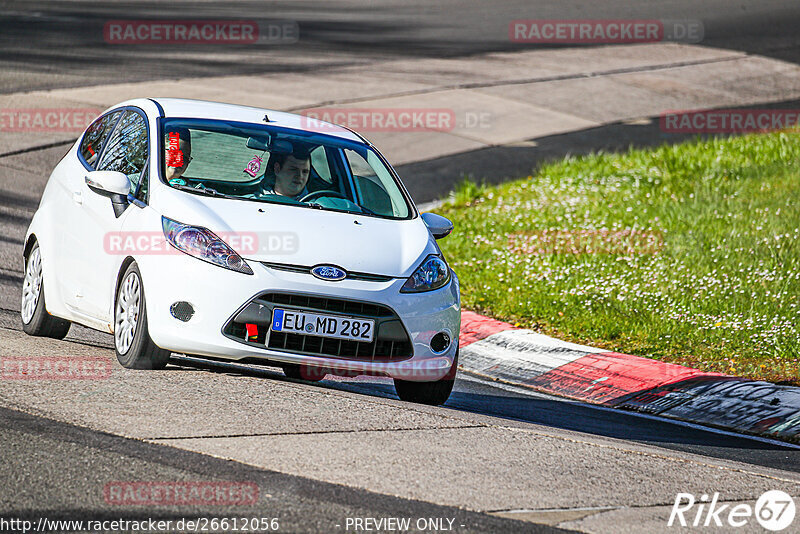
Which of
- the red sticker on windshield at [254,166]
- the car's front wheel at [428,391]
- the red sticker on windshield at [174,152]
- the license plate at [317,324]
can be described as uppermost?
the red sticker on windshield at [174,152]

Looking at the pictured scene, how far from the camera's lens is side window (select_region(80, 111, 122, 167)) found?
809 cm

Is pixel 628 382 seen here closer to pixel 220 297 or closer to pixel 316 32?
pixel 220 297

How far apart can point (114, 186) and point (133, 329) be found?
868 mm

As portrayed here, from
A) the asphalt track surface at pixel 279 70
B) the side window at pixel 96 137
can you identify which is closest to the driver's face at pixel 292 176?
the asphalt track surface at pixel 279 70

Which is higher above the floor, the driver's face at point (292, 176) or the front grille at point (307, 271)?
the driver's face at point (292, 176)

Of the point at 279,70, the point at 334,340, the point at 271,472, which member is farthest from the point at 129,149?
the point at 279,70

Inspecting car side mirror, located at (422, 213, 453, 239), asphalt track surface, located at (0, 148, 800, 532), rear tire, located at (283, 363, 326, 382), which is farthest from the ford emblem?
car side mirror, located at (422, 213, 453, 239)

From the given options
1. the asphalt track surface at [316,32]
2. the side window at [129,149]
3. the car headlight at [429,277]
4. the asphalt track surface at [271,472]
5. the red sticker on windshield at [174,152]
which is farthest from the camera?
the asphalt track surface at [316,32]

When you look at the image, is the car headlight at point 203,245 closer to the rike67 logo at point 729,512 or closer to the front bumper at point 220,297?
the front bumper at point 220,297

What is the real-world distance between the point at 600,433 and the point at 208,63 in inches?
674

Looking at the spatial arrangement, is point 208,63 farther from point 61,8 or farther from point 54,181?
point 54,181

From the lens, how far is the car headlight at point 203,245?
6.57 meters

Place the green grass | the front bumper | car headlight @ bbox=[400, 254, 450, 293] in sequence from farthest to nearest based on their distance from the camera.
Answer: the green grass, car headlight @ bbox=[400, 254, 450, 293], the front bumper

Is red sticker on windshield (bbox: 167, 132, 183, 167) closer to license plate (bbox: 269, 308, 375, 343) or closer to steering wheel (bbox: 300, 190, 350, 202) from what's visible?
steering wheel (bbox: 300, 190, 350, 202)
